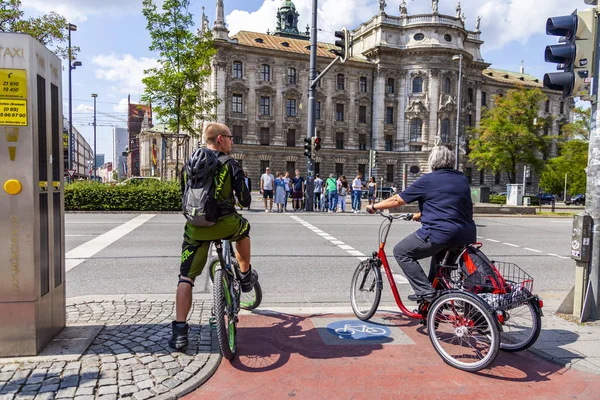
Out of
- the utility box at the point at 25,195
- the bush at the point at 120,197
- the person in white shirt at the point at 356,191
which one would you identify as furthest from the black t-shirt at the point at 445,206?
the person in white shirt at the point at 356,191

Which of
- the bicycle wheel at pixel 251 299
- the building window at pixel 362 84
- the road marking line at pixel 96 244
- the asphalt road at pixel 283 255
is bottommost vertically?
the asphalt road at pixel 283 255

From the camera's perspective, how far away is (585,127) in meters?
38.9

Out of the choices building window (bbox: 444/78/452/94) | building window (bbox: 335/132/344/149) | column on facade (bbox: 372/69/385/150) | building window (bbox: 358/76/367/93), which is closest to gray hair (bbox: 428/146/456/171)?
building window (bbox: 335/132/344/149)

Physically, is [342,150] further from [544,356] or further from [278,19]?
[544,356]

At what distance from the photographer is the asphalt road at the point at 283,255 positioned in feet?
21.0

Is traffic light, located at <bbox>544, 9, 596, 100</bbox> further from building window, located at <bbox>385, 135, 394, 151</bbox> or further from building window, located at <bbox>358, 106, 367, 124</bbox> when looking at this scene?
building window, located at <bbox>385, 135, 394, 151</bbox>

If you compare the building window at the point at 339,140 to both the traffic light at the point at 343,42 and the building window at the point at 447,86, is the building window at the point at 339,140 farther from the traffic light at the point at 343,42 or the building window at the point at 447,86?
the traffic light at the point at 343,42

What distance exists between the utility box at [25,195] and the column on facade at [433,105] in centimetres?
6041

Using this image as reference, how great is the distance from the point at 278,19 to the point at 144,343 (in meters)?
84.6

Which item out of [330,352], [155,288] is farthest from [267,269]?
[330,352]

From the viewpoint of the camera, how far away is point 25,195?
136 inches

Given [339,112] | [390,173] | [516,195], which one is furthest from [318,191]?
[390,173]

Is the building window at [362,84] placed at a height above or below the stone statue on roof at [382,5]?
below

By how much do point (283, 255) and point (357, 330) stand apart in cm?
450
